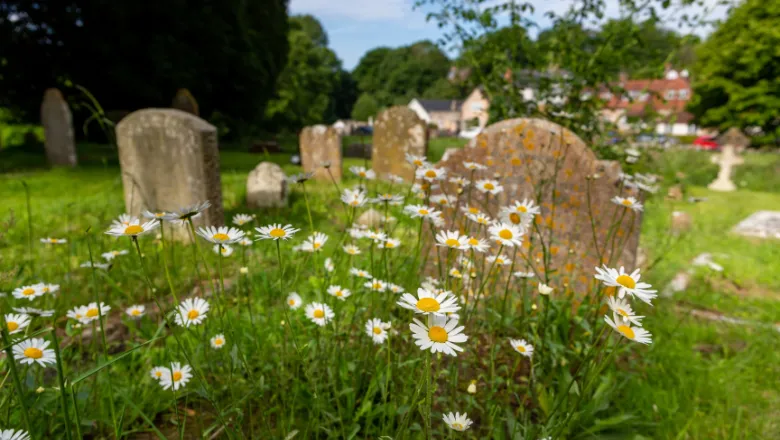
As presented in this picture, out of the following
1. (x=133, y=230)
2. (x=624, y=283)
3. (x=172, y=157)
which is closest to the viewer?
(x=624, y=283)

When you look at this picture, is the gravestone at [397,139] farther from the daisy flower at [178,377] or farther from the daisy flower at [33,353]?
the daisy flower at [33,353]

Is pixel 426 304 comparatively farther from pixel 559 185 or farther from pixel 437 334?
pixel 559 185

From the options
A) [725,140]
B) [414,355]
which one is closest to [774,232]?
[414,355]

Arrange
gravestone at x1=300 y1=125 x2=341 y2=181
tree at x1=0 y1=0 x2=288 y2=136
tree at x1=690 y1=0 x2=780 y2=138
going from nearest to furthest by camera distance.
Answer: gravestone at x1=300 y1=125 x2=341 y2=181
tree at x1=0 y1=0 x2=288 y2=136
tree at x1=690 y1=0 x2=780 y2=138

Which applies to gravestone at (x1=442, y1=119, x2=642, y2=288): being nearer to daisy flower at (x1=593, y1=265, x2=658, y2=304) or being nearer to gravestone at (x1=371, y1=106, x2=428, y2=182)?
A: daisy flower at (x1=593, y1=265, x2=658, y2=304)

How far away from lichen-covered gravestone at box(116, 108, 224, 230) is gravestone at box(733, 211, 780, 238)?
7498 millimetres

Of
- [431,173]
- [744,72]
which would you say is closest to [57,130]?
[431,173]

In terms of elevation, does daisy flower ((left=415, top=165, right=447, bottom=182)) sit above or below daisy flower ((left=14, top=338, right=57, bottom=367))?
above

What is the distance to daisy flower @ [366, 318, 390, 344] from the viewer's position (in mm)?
1519

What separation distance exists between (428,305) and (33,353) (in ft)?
3.97

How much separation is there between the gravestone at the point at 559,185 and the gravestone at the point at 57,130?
9301 mm

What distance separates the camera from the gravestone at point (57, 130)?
8.74 metres

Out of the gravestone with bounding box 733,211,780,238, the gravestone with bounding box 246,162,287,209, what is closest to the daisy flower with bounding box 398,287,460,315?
the gravestone with bounding box 246,162,287,209

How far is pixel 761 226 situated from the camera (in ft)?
21.2
